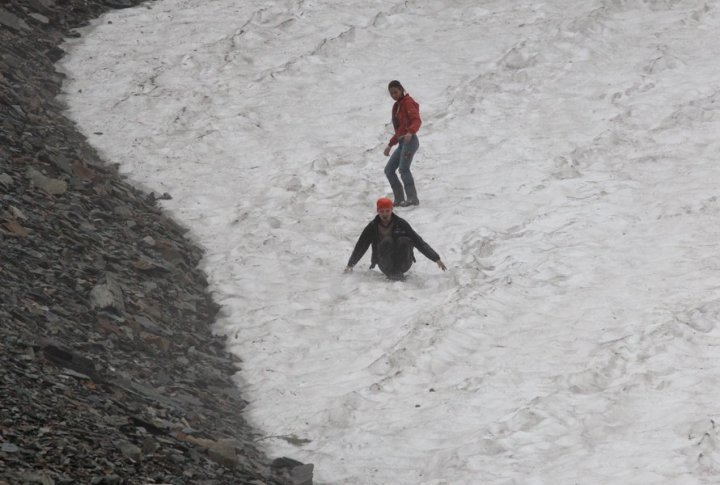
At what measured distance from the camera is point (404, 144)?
49.3ft

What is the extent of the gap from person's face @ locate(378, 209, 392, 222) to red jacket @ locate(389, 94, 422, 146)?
2.43 m

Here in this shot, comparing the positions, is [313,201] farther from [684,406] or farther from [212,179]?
[684,406]

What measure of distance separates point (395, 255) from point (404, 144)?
2.77 meters

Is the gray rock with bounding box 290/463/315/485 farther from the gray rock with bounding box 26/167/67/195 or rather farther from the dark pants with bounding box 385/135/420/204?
the dark pants with bounding box 385/135/420/204

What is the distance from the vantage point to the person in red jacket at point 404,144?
14945mm

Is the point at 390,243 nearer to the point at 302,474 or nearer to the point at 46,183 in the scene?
the point at 46,183

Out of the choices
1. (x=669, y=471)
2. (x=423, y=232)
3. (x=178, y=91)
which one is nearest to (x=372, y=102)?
(x=178, y=91)

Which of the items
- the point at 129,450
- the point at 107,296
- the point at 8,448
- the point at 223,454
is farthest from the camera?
the point at 107,296

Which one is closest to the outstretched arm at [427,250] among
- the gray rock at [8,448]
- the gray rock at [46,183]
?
the gray rock at [46,183]

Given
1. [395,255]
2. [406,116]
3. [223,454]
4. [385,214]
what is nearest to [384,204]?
[385,214]

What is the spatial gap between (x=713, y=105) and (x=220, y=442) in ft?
38.2

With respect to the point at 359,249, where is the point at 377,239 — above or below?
above

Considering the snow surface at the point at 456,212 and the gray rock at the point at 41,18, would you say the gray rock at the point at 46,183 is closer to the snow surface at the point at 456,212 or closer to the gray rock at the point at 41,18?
the snow surface at the point at 456,212

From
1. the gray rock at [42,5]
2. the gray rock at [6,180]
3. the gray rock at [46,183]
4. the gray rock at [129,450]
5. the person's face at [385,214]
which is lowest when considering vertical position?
the person's face at [385,214]
